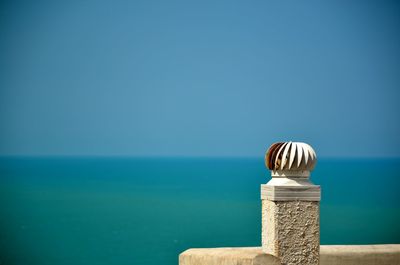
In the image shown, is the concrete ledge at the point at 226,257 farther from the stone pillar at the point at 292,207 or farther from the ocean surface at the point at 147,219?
the ocean surface at the point at 147,219

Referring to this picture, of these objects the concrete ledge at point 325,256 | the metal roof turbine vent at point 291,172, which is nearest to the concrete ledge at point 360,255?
the concrete ledge at point 325,256

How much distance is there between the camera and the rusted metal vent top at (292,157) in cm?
389

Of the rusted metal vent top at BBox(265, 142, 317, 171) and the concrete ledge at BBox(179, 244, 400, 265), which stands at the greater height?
the rusted metal vent top at BBox(265, 142, 317, 171)

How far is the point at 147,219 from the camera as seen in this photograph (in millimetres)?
45969

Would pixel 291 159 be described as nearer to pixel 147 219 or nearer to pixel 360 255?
pixel 360 255

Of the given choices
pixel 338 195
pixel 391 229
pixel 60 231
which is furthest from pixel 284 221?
pixel 338 195

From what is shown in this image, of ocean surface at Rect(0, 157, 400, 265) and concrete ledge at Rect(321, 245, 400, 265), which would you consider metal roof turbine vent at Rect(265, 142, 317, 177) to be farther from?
ocean surface at Rect(0, 157, 400, 265)

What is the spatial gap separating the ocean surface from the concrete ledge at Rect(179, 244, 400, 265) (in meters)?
23.7

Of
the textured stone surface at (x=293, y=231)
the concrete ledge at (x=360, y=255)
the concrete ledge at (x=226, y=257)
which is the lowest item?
the concrete ledge at (x=360, y=255)

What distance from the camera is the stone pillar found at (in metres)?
3.88

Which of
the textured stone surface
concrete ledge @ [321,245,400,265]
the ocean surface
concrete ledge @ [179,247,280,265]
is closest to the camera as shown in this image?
concrete ledge @ [179,247,280,265]

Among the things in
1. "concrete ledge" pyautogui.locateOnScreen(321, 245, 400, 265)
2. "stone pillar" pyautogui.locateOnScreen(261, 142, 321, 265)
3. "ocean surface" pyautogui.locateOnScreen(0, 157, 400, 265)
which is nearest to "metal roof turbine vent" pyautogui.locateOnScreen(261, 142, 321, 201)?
"stone pillar" pyautogui.locateOnScreen(261, 142, 321, 265)

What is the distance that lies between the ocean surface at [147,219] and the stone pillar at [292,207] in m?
24.1

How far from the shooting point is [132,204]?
57406 millimetres
